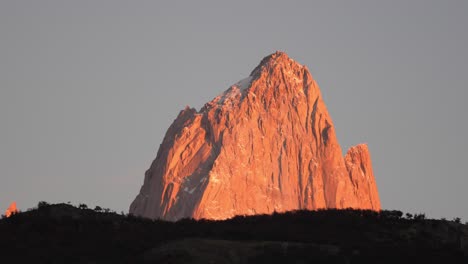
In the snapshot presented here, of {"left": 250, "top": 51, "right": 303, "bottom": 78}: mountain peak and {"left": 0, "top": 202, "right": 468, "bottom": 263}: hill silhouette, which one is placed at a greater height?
{"left": 250, "top": 51, "right": 303, "bottom": 78}: mountain peak

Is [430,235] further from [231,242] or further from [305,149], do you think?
[305,149]

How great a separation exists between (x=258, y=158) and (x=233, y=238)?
88.5 metres

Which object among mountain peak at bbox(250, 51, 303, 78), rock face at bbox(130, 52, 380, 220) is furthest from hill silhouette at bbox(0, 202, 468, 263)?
mountain peak at bbox(250, 51, 303, 78)

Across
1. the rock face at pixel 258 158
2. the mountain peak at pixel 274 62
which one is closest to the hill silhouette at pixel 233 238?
the rock face at pixel 258 158

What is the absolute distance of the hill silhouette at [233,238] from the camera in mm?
43875

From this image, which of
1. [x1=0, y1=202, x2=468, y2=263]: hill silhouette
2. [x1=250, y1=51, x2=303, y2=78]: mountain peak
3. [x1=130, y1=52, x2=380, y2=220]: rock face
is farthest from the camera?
[x1=250, y1=51, x2=303, y2=78]: mountain peak

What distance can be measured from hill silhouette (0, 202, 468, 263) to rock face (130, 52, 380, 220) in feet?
247

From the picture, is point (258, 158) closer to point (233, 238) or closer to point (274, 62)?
point (274, 62)

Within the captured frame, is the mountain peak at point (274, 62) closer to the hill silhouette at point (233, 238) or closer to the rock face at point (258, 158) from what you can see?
the rock face at point (258, 158)

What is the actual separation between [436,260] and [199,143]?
95.1 m

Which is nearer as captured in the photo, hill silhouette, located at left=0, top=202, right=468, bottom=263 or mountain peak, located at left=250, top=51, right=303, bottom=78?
hill silhouette, located at left=0, top=202, right=468, bottom=263

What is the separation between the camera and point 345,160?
14612 centimetres

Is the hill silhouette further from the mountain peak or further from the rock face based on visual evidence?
the mountain peak

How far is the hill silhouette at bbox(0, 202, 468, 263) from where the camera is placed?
144ft
